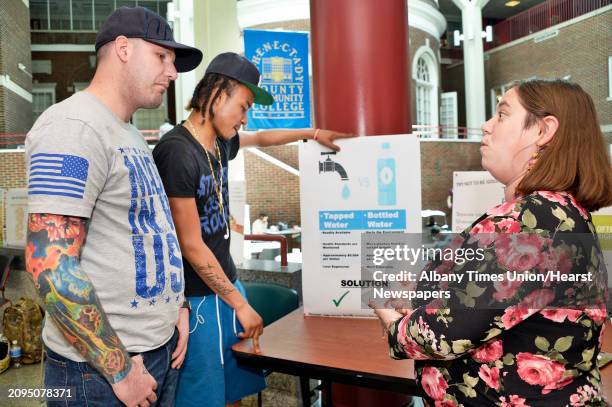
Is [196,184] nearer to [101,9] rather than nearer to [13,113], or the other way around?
[13,113]

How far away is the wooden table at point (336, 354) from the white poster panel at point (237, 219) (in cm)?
88

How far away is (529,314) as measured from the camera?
41.4 inches

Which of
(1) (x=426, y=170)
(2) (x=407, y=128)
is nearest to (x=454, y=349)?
(2) (x=407, y=128)

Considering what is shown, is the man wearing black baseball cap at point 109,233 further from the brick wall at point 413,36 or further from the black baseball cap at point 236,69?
the brick wall at point 413,36

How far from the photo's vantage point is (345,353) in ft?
5.87

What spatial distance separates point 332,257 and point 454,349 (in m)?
1.21

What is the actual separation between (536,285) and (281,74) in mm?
7053

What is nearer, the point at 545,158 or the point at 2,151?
the point at 545,158

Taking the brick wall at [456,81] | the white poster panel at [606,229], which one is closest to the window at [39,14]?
the brick wall at [456,81]

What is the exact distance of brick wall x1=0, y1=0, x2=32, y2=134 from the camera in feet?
41.8

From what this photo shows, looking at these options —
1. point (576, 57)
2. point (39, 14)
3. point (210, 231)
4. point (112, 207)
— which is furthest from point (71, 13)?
point (112, 207)

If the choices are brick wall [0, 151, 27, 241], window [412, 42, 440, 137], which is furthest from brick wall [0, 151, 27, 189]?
window [412, 42, 440, 137]

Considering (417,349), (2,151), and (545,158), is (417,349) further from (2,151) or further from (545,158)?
(2,151)

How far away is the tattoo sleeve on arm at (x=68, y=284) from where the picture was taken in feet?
3.59
